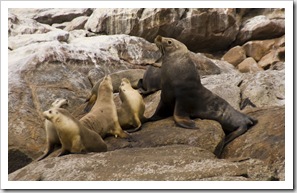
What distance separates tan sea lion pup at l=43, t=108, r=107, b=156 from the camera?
22.2 ft

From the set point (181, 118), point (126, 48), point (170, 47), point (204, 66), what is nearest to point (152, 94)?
point (170, 47)

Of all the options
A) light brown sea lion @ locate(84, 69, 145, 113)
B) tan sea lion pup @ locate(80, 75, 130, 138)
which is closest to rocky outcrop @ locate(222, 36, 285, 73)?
light brown sea lion @ locate(84, 69, 145, 113)

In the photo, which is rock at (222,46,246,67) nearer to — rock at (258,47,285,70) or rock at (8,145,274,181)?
rock at (258,47,285,70)

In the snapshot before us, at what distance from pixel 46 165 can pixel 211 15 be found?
1222 cm

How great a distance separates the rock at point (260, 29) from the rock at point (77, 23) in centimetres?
576

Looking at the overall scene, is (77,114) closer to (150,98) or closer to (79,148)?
(150,98)

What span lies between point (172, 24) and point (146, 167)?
11.7 metres

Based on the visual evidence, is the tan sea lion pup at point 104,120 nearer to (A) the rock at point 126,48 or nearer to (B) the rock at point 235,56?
(A) the rock at point 126,48

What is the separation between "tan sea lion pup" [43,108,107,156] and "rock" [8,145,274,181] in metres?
0.37

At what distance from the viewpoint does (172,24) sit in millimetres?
17062

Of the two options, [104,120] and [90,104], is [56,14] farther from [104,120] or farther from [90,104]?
[104,120]

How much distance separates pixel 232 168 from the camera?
5.64 m

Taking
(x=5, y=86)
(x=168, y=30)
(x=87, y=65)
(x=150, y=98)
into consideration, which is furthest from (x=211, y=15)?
(x=5, y=86)

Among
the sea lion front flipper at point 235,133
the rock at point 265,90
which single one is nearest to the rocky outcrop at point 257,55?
the rock at point 265,90
